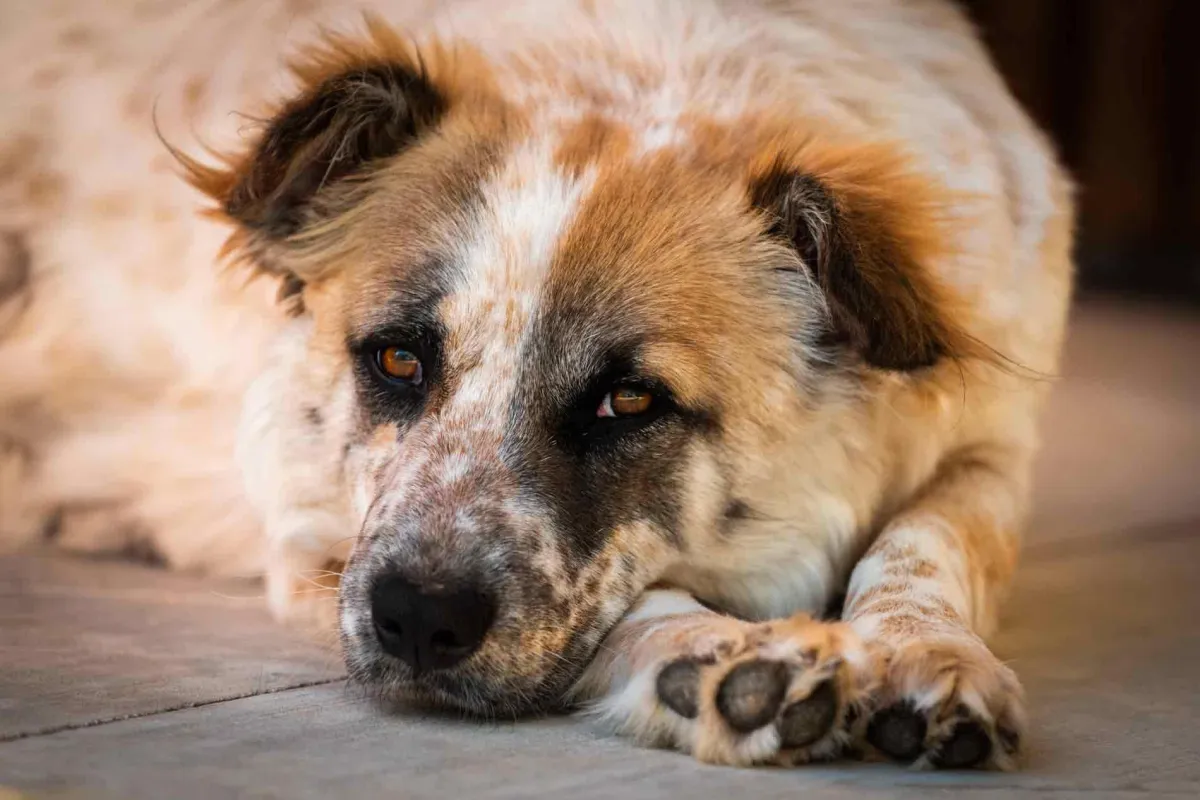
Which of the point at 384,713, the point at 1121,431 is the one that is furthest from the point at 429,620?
the point at 1121,431

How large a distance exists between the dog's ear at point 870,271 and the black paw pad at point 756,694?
2.10ft

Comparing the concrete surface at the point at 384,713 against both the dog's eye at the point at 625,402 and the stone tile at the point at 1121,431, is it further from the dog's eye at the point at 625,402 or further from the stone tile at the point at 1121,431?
the dog's eye at the point at 625,402

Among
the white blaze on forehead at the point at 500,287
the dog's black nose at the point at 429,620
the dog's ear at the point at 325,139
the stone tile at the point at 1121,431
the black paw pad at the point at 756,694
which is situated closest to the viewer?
the black paw pad at the point at 756,694

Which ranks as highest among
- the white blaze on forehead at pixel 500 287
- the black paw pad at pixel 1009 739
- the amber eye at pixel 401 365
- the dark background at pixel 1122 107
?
the white blaze on forehead at pixel 500 287

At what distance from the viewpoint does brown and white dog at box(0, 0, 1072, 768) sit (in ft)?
6.77

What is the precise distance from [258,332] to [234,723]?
0.98 meters

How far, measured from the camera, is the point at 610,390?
227cm

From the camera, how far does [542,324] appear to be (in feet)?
7.34

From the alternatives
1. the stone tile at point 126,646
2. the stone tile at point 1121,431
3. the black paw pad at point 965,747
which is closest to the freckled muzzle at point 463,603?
the stone tile at point 126,646

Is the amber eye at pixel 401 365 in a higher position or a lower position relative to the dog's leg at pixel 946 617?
higher

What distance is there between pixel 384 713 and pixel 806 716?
1.88 feet

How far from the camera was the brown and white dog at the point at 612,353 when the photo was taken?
2.06 metres

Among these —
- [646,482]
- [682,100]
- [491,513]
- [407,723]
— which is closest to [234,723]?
[407,723]

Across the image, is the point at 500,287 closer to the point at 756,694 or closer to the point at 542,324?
the point at 542,324
